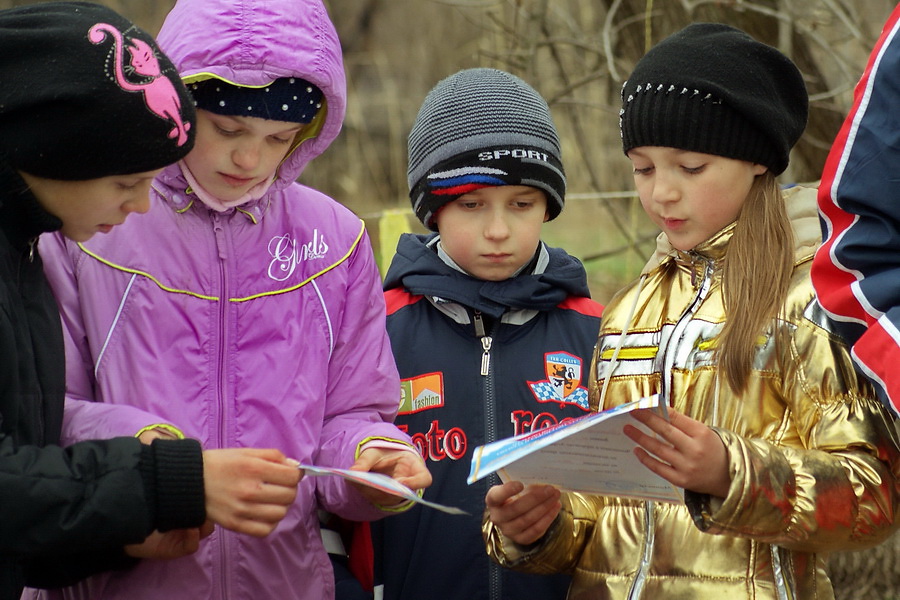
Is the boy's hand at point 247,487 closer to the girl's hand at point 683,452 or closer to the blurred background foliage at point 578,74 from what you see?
the girl's hand at point 683,452

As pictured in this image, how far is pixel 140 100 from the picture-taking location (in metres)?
2.05

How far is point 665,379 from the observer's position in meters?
2.41

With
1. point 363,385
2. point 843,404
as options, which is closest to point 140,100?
point 363,385

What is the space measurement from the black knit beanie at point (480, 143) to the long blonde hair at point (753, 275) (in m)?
0.77

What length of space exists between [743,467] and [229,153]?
1277 mm

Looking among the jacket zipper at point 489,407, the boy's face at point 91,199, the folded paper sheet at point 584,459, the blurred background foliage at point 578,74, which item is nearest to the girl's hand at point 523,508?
the folded paper sheet at point 584,459

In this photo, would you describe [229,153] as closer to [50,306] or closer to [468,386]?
[50,306]

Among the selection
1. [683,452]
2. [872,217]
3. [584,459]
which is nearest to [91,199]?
[584,459]

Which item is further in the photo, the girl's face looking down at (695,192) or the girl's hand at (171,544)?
the girl's face looking down at (695,192)

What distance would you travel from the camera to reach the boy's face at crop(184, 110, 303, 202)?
2.49 meters

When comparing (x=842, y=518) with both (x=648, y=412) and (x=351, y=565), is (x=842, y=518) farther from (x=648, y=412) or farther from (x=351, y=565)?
(x=351, y=565)

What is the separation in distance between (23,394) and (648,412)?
1116 millimetres

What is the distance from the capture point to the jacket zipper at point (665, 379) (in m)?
2.32

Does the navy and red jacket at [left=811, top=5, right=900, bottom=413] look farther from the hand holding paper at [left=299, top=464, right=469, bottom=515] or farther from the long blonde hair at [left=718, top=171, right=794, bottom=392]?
the hand holding paper at [left=299, top=464, right=469, bottom=515]
